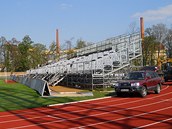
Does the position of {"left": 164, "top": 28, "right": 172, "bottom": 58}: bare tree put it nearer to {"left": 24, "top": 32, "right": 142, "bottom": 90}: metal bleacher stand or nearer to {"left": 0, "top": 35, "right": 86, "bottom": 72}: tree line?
{"left": 0, "top": 35, "right": 86, "bottom": 72}: tree line

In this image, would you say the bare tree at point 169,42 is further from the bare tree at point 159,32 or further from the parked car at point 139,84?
the parked car at point 139,84

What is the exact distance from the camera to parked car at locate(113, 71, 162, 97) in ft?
65.2

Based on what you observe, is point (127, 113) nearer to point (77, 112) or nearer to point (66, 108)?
point (77, 112)

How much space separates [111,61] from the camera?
29641 mm

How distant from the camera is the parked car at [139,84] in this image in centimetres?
1988

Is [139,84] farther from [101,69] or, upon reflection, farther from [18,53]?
[18,53]

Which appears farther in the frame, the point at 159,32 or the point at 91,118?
the point at 159,32

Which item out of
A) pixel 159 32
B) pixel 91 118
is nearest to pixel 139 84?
pixel 91 118

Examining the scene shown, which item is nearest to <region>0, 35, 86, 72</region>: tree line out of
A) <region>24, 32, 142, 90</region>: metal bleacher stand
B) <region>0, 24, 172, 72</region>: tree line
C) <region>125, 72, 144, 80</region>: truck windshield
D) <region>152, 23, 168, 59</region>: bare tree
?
<region>0, 24, 172, 72</region>: tree line

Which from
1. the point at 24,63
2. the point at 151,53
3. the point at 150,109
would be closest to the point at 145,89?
the point at 150,109

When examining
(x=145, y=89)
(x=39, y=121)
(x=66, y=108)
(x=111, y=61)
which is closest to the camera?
(x=39, y=121)

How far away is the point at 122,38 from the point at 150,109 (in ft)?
87.6

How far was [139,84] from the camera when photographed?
786 inches

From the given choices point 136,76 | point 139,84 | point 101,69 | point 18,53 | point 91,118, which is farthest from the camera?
point 18,53
